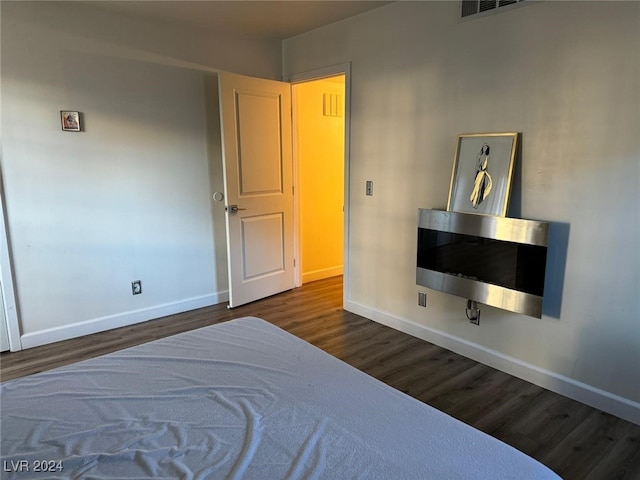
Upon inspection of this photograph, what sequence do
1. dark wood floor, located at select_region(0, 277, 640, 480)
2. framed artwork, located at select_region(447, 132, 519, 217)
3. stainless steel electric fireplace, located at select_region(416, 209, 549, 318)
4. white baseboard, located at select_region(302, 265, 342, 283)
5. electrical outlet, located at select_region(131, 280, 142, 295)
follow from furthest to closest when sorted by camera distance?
1. white baseboard, located at select_region(302, 265, 342, 283)
2. electrical outlet, located at select_region(131, 280, 142, 295)
3. framed artwork, located at select_region(447, 132, 519, 217)
4. stainless steel electric fireplace, located at select_region(416, 209, 549, 318)
5. dark wood floor, located at select_region(0, 277, 640, 480)

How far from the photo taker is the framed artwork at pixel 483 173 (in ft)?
8.20

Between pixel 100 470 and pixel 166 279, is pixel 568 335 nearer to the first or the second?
pixel 100 470

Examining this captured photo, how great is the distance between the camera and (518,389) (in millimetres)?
2529

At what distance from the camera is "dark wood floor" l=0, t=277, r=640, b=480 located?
2.00 meters

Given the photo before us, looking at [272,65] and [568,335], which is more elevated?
[272,65]

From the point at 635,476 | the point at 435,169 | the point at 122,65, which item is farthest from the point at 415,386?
the point at 122,65

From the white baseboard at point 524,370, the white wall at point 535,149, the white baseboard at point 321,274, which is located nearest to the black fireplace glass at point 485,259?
the white wall at point 535,149

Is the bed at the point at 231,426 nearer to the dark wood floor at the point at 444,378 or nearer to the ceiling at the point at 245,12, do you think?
the dark wood floor at the point at 444,378

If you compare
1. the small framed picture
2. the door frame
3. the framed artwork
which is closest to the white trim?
the small framed picture

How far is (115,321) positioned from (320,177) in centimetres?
258

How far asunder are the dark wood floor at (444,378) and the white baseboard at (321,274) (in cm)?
68

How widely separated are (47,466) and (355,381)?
917 mm

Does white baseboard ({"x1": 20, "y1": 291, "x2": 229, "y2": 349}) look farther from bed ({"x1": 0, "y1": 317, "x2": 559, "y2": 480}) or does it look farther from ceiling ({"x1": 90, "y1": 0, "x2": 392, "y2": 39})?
ceiling ({"x1": 90, "y1": 0, "x2": 392, "y2": 39})

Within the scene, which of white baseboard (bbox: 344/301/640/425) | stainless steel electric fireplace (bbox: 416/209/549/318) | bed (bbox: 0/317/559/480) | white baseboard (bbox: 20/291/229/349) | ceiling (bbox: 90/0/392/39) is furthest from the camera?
white baseboard (bbox: 20/291/229/349)
